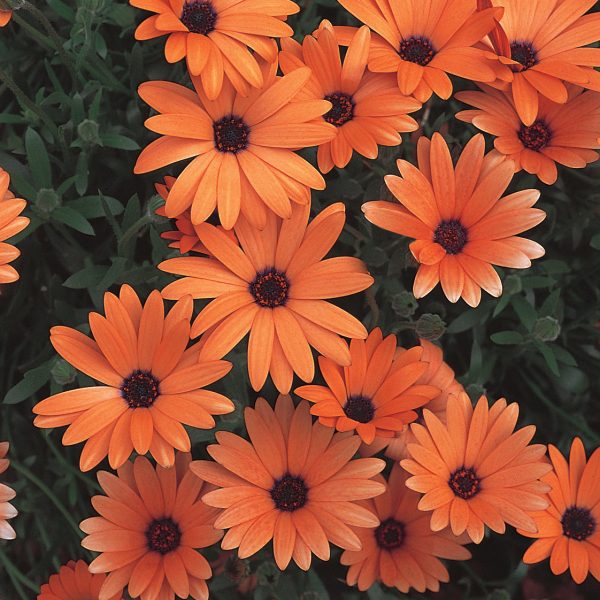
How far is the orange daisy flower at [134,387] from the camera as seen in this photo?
132 centimetres

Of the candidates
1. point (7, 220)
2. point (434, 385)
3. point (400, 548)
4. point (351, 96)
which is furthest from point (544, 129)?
point (7, 220)

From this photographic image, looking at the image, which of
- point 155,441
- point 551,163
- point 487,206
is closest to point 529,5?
point 551,163

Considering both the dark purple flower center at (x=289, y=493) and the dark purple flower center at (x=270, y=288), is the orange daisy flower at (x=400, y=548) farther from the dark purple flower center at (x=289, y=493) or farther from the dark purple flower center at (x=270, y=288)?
the dark purple flower center at (x=270, y=288)

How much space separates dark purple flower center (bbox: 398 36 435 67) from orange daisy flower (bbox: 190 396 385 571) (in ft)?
2.21

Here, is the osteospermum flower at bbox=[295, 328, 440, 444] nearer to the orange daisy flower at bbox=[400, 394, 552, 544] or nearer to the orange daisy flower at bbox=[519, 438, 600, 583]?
the orange daisy flower at bbox=[400, 394, 552, 544]

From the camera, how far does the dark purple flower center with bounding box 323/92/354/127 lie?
149 centimetres

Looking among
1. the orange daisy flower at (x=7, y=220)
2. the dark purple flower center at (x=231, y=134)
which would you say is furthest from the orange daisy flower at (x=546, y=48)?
the orange daisy flower at (x=7, y=220)

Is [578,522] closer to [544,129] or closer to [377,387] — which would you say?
[377,387]

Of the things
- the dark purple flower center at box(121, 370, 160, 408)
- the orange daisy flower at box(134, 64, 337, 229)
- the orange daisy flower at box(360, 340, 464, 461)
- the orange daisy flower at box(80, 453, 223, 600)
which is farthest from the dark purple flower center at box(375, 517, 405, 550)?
the orange daisy flower at box(134, 64, 337, 229)

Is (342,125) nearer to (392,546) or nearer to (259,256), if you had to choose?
(259,256)

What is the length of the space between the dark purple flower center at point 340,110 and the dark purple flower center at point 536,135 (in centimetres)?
34

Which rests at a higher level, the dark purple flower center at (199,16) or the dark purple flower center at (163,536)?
the dark purple flower center at (199,16)

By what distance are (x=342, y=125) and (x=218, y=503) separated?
0.71 meters

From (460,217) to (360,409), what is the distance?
1.31ft
